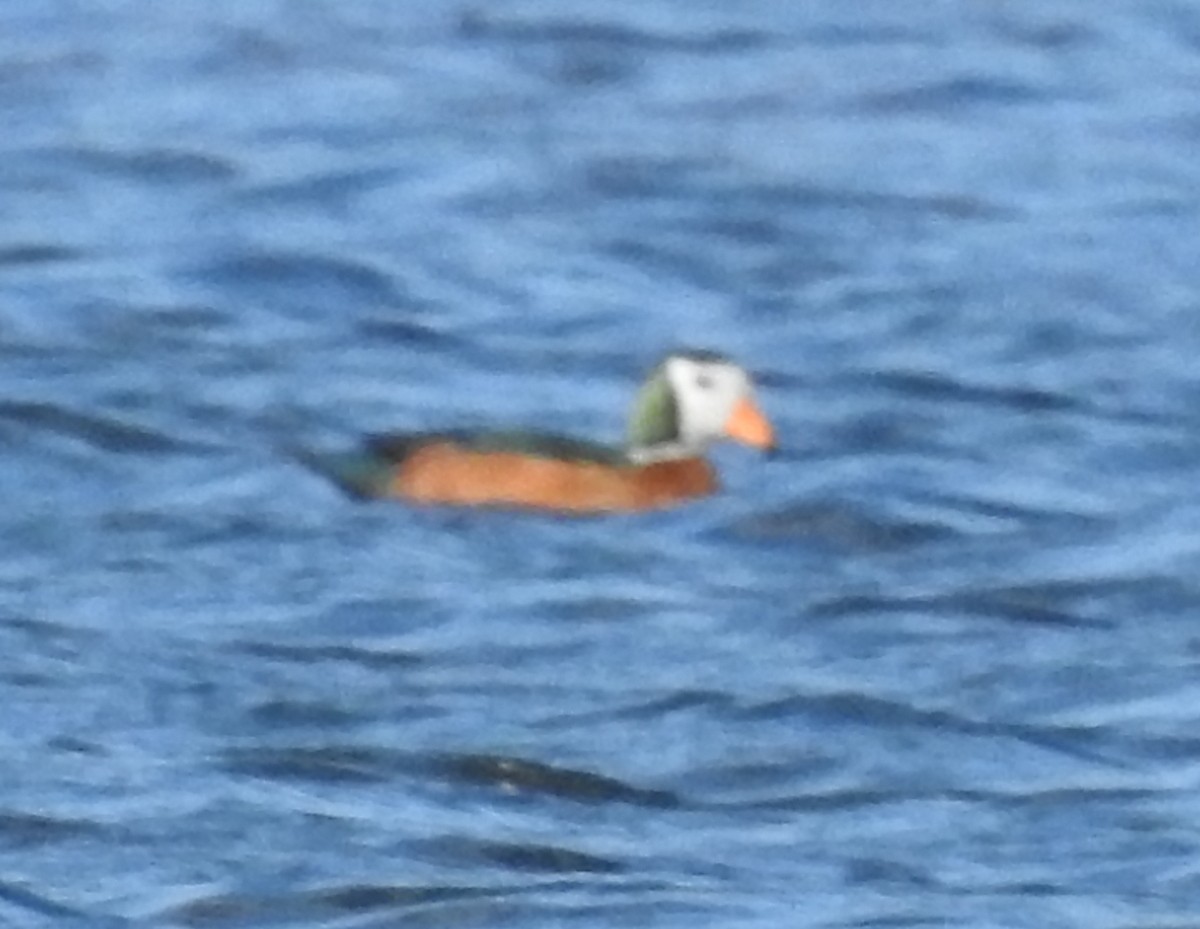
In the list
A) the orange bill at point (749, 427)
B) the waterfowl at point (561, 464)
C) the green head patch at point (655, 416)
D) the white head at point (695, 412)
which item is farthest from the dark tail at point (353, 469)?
the orange bill at point (749, 427)

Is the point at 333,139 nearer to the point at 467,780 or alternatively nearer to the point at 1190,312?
the point at 1190,312

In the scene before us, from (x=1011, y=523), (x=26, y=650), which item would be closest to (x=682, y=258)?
(x=1011, y=523)

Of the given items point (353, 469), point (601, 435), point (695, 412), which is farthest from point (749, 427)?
point (353, 469)

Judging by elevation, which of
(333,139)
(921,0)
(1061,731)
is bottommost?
(1061,731)

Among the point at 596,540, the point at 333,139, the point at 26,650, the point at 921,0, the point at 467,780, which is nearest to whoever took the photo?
the point at 467,780

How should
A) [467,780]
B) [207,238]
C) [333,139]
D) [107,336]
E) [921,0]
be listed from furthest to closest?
[921,0] < [333,139] < [207,238] < [107,336] < [467,780]

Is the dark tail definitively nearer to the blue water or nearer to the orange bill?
the blue water

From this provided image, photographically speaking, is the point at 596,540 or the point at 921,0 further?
the point at 921,0

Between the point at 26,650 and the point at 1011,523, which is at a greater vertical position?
the point at 1011,523
